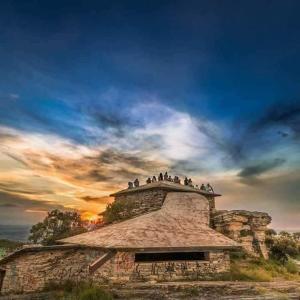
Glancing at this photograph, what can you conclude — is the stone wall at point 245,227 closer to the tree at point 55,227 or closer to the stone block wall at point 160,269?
the stone block wall at point 160,269

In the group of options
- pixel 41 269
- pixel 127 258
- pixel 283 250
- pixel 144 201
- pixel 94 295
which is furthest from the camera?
pixel 144 201

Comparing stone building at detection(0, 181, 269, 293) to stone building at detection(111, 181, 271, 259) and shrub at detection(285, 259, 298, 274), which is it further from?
shrub at detection(285, 259, 298, 274)

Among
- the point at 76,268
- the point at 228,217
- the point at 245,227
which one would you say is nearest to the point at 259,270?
the point at 245,227

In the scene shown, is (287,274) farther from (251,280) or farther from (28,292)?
(28,292)

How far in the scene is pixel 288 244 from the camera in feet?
76.1

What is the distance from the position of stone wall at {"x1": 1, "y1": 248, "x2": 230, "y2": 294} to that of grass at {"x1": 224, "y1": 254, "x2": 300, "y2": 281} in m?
1.22

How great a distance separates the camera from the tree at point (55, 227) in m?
26.2

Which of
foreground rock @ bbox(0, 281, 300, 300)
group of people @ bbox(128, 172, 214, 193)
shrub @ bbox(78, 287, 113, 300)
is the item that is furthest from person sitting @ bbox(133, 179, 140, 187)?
shrub @ bbox(78, 287, 113, 300)

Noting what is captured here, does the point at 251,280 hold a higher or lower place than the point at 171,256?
lower

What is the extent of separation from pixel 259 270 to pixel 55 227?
1740cm

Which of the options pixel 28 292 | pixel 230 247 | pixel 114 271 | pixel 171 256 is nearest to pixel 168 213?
pixel 171 256

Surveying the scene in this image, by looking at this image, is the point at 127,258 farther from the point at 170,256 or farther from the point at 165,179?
the point at 165,179

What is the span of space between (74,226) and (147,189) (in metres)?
8.47

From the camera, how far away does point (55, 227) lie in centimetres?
2706
